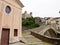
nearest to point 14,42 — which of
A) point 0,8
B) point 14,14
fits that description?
point 14,14

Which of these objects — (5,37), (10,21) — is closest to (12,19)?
(10,21)

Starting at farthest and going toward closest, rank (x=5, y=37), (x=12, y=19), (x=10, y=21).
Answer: (x=12, y=19), (x=10, y=21), (x=5, y=37)

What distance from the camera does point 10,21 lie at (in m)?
12.9

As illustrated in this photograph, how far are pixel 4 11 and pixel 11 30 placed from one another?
234 cm

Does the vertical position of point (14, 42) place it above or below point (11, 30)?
below

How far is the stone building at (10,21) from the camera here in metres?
11.8

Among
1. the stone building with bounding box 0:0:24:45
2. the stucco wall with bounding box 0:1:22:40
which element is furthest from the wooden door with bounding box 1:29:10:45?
the stucco wall with bounding box 0:1:22:40

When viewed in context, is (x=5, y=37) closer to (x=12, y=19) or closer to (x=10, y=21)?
(x=10, y=21)

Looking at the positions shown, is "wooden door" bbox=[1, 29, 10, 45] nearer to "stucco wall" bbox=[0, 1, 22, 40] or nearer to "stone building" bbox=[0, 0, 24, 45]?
"stone building" bbox=[0, 0, 24, 45]

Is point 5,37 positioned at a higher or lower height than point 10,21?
lower

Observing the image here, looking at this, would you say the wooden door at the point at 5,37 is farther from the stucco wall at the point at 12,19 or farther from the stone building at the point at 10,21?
the stucco wall at the point at 12,19

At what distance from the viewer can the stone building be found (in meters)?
11.8

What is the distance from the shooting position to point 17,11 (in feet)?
47.1

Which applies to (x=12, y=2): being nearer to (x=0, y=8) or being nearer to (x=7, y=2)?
(x=7, y=2)
